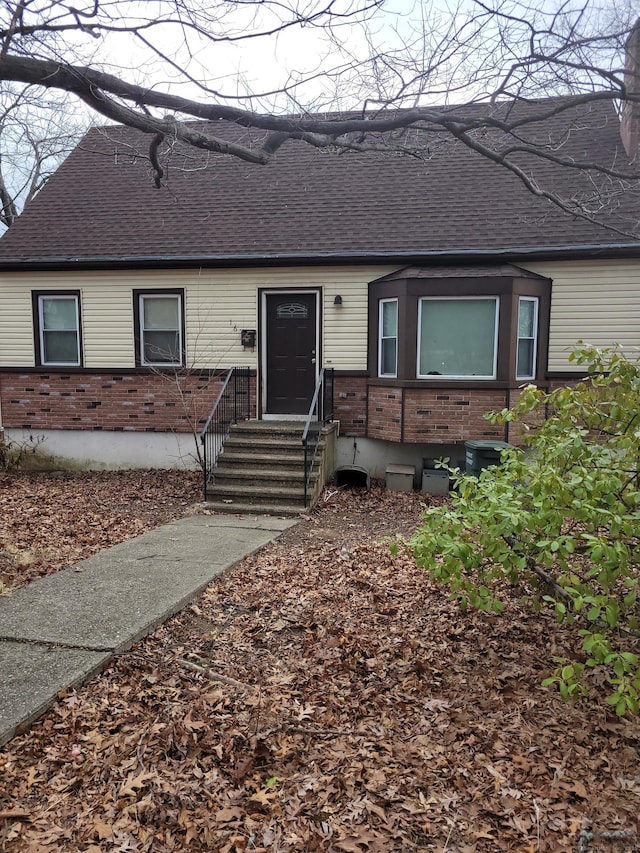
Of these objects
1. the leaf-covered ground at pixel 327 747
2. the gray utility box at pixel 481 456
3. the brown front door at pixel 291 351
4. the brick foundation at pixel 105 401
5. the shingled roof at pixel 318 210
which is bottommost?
the leaf-covered ground at pixel 327 747

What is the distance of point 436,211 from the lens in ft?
34.4

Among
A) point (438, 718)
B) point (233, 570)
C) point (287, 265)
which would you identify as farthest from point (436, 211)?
point (438, 718)

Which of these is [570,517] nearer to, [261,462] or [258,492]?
[258,492]

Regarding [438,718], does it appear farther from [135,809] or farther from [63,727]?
[63,727]

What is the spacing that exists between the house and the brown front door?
3 centimetres

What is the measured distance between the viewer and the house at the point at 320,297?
9523mm

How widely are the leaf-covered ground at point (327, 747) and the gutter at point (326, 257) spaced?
254 inches

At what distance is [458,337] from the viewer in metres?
9.56

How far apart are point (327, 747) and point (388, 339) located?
7775 millimetres

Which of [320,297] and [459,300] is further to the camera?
[320,297]

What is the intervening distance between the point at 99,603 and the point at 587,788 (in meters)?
3.46

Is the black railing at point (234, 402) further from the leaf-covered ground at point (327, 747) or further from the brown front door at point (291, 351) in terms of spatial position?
the leaf-covered ground at point (327, 747)

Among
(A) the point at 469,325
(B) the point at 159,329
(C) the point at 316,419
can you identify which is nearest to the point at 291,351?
(C) the point at 316,419

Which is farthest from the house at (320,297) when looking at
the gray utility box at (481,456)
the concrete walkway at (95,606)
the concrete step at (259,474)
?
the concrete walkway at (95,606)
